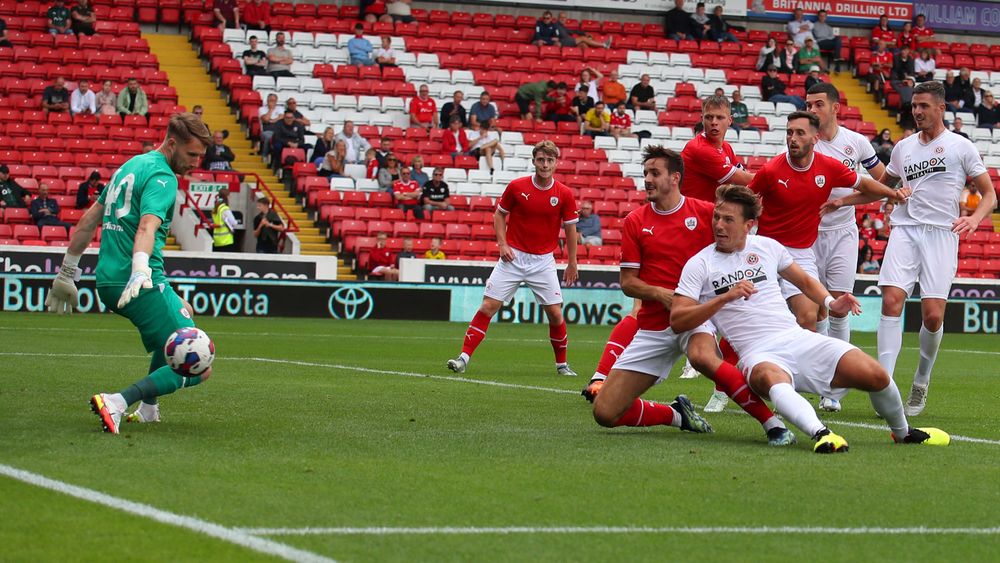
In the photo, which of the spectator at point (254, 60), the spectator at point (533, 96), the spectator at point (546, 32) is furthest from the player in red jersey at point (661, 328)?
the spectator at point (546, 32)

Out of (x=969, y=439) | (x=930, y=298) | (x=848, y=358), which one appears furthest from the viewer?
(x=930, y=298)

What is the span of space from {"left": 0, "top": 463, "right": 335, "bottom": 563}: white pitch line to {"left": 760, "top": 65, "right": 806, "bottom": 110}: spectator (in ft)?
95.9

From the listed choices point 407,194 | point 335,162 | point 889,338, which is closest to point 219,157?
point 335,162

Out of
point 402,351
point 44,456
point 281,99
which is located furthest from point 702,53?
point 44,456

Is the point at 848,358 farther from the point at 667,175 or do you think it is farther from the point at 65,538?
the point at 65,538

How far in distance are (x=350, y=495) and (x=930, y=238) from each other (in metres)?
5.97

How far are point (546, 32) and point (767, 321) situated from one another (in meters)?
27.3

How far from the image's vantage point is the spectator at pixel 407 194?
27.2 meters

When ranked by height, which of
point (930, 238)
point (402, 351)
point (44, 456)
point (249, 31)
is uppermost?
point (249, 31)

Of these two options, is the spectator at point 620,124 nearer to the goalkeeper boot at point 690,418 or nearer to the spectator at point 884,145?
the spectator at point 884,145

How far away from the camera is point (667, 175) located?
8.98 metres

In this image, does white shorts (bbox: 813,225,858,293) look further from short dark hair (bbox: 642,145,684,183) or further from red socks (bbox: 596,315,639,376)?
short dark hair (bbox: 642,145,684,183)

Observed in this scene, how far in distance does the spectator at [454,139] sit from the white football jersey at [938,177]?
18.9 m

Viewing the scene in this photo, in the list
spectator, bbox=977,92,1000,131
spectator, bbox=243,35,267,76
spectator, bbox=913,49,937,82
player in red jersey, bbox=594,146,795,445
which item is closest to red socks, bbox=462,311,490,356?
player in red jersey, bbox=594,146,795,445
